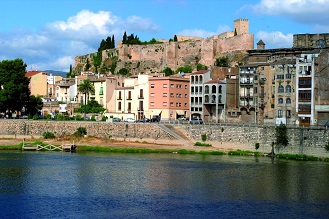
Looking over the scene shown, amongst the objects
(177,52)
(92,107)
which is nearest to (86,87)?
(92,107)

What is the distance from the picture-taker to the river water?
1503 inches

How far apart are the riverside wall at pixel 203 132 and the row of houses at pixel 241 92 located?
29.2 ft

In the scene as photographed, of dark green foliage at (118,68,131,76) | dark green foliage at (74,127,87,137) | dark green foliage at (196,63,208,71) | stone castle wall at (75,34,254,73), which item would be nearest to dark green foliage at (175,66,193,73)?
dark green foliage at (196,63,208,71)

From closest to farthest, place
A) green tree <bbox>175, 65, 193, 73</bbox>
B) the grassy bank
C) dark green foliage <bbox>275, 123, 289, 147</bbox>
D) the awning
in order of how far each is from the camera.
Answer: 1. the grassy bank
2. dark green foliage <bbox>275, 123, 289, 147</bbox>
3. the awning
4. green tree <bbox>175, 65, 193, 73</bbox>

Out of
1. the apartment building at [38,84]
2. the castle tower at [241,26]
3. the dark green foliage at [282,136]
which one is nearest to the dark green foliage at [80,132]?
the dark green foliage at [282,136]

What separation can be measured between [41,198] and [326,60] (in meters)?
48.5

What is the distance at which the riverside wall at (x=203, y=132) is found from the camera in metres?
66.6

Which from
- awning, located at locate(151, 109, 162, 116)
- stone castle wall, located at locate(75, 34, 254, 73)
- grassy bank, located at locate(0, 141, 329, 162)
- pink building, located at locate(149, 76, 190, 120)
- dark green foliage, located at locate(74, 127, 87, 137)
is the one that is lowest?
grassy bank, located at locate(0, 141, 329, 162)

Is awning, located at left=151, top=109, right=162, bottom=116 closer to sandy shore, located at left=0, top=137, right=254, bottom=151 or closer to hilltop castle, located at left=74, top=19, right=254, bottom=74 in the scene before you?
sandy shore, located at left=0, top=137, right=254, bottom=151

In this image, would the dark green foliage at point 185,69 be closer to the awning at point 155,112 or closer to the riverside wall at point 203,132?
the awning at point 155,112

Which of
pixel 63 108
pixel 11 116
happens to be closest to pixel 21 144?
pixel 11 116

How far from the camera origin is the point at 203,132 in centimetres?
7562

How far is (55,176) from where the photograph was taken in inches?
2023

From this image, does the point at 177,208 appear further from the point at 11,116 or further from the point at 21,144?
the point at 11,116
